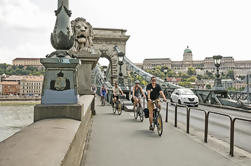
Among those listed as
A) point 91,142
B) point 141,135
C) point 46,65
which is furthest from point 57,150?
point 141,135

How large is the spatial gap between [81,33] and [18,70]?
16025 cm

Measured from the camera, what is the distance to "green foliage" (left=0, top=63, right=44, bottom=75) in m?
150

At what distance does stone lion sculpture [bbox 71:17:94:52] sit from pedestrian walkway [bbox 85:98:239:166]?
317cm

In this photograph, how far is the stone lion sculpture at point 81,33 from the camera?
7.39m

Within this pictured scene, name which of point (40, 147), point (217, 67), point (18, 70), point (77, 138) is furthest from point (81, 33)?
point (18, 70)

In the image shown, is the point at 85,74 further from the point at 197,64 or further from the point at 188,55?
the point at 188,55

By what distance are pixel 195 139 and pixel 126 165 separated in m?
2.67

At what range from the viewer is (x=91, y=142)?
5.20m

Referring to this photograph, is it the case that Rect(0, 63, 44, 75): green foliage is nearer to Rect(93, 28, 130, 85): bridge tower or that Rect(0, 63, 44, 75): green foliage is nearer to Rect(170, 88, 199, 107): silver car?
Rect(93, 28, 130, 85): bridge tower

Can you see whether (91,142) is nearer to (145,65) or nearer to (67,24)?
(67,24)

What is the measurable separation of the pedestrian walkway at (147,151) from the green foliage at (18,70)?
151136 millimetres

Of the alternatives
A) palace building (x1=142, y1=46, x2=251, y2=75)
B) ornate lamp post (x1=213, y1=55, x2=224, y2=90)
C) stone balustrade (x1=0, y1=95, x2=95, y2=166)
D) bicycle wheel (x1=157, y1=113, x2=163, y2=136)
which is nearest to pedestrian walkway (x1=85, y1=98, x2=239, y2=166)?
bicycle wheel (x1=157, y1=113, x2=163, y2=136)

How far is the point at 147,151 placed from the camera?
14.8 ft

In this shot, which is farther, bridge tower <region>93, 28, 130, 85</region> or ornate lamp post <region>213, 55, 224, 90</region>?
bridge tower <region>93, 28, 130, 85</region>
